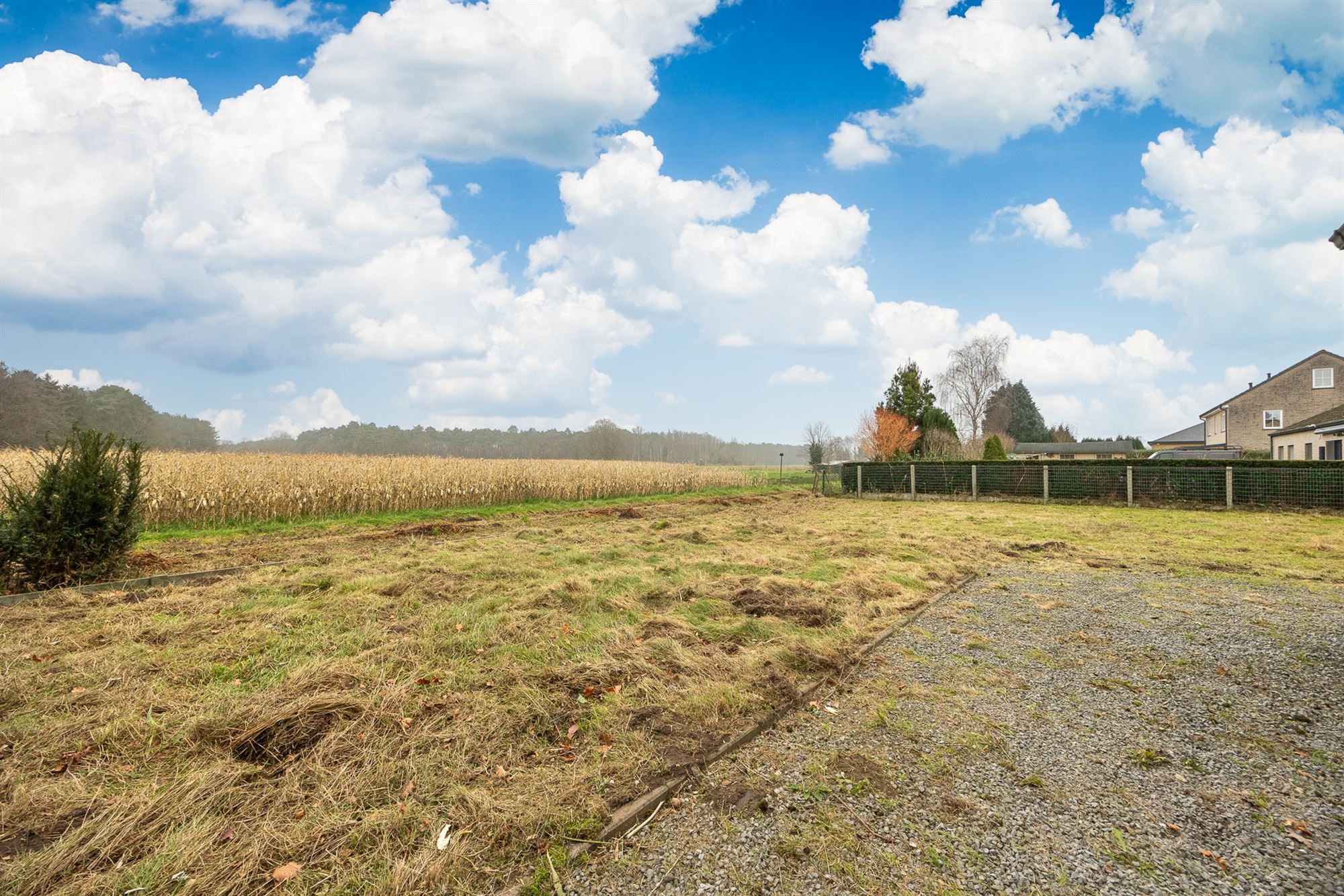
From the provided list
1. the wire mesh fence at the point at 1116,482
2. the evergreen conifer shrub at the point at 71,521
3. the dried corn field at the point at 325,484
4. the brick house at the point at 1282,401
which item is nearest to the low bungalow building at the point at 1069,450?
the brick house at the point at 1282,401

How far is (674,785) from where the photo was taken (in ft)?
9.55

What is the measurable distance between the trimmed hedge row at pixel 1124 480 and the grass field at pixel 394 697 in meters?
9.03

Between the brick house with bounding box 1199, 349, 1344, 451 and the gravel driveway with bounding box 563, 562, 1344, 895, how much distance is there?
140 ft

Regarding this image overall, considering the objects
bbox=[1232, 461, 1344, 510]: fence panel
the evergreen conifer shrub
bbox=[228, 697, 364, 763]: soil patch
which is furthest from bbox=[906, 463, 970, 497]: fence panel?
the evergreen conifer shrub

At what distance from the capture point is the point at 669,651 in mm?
4719

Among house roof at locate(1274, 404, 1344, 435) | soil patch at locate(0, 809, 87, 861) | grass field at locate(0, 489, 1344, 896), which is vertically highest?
house roof at locate(1274, 404, 1344, 435)

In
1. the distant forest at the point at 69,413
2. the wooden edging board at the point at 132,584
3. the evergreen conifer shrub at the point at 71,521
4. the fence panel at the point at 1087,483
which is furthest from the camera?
the distant forest at the point at 69,413

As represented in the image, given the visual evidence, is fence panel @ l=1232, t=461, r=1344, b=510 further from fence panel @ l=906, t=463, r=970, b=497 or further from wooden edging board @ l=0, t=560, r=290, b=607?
wooden edging board @ l=0, t=560, r=290, b=607

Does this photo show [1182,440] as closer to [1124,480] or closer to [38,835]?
[1124,480]

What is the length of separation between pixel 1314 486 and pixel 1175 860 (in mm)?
19587

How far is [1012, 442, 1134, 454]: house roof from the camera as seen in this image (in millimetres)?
59062

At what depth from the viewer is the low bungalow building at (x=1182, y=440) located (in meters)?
52.8

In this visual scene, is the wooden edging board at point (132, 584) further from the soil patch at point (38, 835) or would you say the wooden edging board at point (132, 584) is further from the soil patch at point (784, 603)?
the soil patch at point (784, 603)

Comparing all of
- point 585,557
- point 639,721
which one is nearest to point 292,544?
point 585,557
